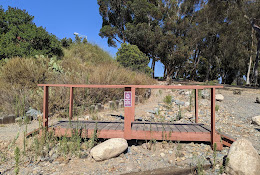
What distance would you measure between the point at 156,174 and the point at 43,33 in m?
9.45

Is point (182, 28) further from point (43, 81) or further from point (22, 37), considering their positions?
point (43, 81)

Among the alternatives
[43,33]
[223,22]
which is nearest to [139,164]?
[43,33]

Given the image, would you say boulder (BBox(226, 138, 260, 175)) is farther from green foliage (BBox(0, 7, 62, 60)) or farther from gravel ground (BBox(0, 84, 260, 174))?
green foliage (BBox(0, 7, 62, 60))

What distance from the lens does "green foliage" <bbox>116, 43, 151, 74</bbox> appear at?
1286cm

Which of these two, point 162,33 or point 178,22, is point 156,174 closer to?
point 162,33

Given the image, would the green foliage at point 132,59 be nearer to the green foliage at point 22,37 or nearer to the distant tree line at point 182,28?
the green foliage at point 22,37

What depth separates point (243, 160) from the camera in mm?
2650

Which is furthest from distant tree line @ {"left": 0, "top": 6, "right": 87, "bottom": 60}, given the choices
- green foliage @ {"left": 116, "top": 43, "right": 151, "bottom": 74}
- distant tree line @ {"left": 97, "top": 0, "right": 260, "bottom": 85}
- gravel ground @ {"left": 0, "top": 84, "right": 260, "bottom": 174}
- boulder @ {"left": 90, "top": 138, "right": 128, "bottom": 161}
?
distant tree line @ {"left": 97, "top": 0, "right": 260, "bottom": 85}

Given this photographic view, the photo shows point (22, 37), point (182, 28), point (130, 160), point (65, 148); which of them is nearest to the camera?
point (65, 148)

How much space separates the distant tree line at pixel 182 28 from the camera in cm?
1898

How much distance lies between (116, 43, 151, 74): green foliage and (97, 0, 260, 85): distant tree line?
5949mm

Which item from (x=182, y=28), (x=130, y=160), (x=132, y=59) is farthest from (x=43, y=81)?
(x=182, y=28)

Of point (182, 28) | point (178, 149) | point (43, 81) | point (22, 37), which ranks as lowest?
point (178, 149)

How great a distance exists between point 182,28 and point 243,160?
19.2 m
